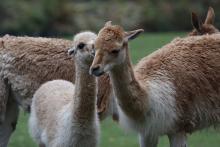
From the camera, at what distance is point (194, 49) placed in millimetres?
9148

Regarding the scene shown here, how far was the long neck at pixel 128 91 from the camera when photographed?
8.20m

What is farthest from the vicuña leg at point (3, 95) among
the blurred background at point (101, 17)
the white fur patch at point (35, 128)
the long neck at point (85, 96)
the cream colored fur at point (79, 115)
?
the blurred background at point (101, 17)

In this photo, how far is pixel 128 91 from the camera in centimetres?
834

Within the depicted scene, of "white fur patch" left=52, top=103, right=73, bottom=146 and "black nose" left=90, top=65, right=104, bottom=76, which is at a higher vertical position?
"black nose" left=90, top=65, right=104, bottom=76

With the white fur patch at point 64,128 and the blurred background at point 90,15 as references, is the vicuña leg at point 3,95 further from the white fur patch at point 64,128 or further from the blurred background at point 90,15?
the blurred background at point 90,15

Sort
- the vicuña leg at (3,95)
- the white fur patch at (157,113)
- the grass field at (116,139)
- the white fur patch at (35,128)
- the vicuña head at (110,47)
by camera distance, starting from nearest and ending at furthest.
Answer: the vicuña head at (110,47), the white fur patch at (157,113), the white fur patch at (35,128), the vicuña leg at (3,95), the grass field at (116,139)

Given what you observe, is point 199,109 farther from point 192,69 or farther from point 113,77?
point 113,77

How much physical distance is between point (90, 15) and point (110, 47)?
30945 mm

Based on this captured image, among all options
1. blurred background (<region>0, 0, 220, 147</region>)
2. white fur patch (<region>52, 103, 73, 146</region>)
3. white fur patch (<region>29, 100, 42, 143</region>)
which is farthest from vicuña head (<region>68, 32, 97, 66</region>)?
blurred background (<region>0, 0, 220, 147</region>)

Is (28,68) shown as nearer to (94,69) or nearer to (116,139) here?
(94,69)

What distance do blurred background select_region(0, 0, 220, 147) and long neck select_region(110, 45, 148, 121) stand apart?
18.2 meters

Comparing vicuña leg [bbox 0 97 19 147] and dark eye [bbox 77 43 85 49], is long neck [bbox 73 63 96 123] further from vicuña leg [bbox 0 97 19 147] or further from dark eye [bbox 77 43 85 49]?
vicuña leg [bbox 0 97 19 147]

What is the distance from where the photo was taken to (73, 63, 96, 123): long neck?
791cm

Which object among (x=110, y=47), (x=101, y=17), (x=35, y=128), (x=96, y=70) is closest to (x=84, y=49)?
(x=110, y=47)
